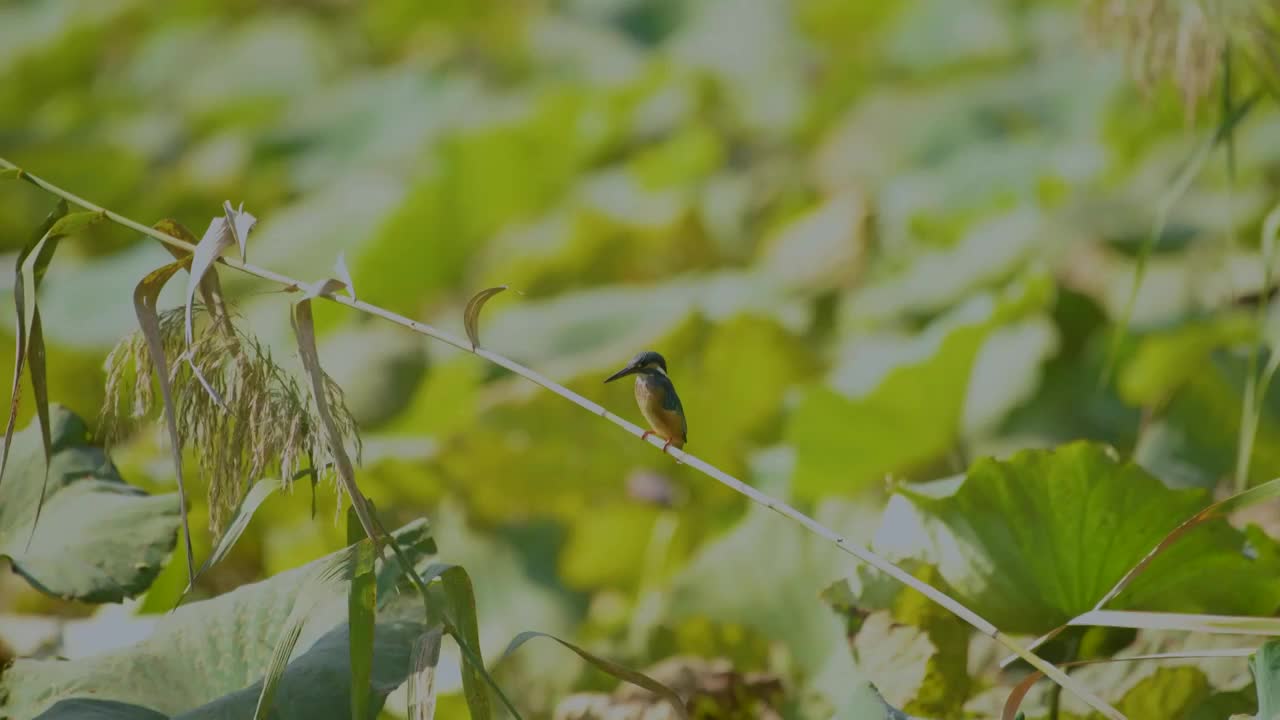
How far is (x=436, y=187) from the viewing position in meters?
2.60

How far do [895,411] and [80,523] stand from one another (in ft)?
2.91

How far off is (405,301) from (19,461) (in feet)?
4.98

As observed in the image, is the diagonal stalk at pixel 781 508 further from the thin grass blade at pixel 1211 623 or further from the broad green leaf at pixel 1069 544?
the broad green leaf at pixel 1069 544

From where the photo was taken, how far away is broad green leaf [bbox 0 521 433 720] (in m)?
0.87

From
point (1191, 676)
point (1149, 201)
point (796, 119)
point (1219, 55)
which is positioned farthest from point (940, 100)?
point (1191, 676)

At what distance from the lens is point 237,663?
0.95 m

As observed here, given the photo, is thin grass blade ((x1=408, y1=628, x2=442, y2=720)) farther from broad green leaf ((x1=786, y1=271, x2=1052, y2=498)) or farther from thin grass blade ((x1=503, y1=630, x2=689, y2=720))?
broad green leaf ((x1=786, y1=271, x2=1052, y2=498))

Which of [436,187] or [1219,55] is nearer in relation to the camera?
[1219,55]

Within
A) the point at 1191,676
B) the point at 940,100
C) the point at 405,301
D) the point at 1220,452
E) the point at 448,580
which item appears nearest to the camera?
the point at 448,580

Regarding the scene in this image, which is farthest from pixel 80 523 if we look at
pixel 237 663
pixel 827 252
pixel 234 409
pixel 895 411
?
pixel 827 252

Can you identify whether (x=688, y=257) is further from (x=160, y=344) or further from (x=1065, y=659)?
(x=160, y=344)

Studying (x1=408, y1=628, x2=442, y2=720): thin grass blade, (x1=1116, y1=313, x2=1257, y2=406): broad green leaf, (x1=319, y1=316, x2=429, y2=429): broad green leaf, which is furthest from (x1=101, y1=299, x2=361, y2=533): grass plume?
(x1=1116, y1=313, x2=1257, y2=406): broad green leaf

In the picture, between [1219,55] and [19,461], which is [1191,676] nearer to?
[1219,55]

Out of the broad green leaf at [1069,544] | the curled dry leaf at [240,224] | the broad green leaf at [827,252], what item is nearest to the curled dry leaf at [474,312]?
the curled dry leaf at [240,224]
